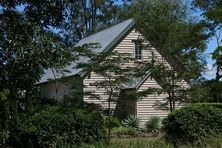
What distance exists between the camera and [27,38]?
992 cm

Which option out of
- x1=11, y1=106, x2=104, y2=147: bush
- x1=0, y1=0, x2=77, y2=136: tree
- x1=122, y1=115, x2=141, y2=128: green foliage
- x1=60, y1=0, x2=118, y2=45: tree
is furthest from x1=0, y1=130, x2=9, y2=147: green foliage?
x1=60, y1=0, x2=118, y2=45: tree

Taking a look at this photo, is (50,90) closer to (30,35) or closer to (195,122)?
(195,122)

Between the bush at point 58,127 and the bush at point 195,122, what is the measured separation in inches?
141

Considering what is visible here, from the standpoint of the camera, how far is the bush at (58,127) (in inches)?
595

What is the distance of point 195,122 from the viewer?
17.8 meters

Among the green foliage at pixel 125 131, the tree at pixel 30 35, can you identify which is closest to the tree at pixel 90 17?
the green foliage at pixel 125 131

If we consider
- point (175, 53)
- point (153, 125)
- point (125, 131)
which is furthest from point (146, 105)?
point (175, 53)

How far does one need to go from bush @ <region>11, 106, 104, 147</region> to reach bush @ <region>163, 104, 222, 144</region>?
3.58 metres

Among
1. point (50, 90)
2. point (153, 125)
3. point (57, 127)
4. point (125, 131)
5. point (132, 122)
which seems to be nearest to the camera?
point (57, 127)

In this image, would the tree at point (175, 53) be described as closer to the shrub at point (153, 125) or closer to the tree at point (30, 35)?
the shrub at point (153, 125)

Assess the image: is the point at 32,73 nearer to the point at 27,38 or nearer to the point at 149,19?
the point at 27,38

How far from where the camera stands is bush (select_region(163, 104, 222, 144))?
57.9 feet

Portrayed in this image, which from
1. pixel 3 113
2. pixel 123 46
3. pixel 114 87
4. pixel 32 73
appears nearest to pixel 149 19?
pixel 123 46

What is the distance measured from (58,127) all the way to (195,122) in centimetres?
565
